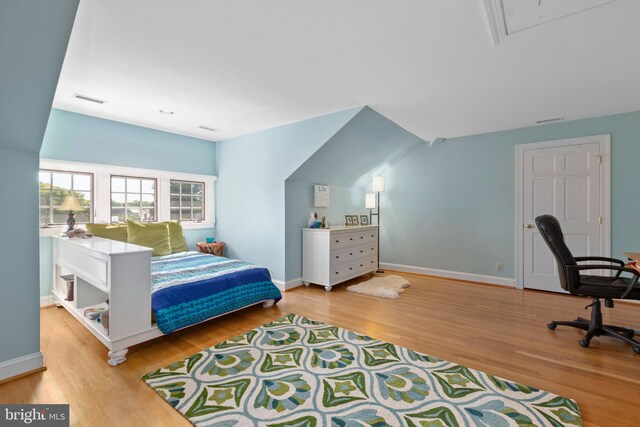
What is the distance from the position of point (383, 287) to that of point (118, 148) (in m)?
4.13

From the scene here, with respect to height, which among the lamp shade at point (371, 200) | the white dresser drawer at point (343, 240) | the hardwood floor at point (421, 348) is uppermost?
the lamp shade at point (371, 200)

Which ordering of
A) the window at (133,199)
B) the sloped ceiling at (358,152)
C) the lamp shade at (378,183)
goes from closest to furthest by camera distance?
the sloped ceiling at (358,152)
the window at (133,199)
the lamp shade at (378,183)

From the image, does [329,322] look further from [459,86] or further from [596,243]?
[596,243]

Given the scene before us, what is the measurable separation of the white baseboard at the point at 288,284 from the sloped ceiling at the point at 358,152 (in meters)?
1.47

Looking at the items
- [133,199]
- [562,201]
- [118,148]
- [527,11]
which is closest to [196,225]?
[133,199]

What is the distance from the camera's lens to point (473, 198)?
4.65m

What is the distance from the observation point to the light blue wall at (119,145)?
3.36 meters

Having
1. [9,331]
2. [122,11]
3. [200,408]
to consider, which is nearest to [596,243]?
[200,408]

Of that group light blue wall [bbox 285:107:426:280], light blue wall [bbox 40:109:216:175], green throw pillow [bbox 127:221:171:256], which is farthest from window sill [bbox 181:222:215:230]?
light blue wall [bbox 285:107:426:280]

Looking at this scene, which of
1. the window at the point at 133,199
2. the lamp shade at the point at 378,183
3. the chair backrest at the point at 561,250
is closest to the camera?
the chair backrest at the point at 561,250

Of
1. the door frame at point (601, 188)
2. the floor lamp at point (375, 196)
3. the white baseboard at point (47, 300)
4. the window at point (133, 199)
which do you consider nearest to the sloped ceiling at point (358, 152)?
the floor lamp at point (375, 196)

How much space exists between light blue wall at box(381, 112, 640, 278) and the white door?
0.46ft

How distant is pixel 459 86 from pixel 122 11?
2793 millimetres

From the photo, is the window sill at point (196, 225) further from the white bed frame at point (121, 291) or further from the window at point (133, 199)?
the white bed frame at point (121, 291)
